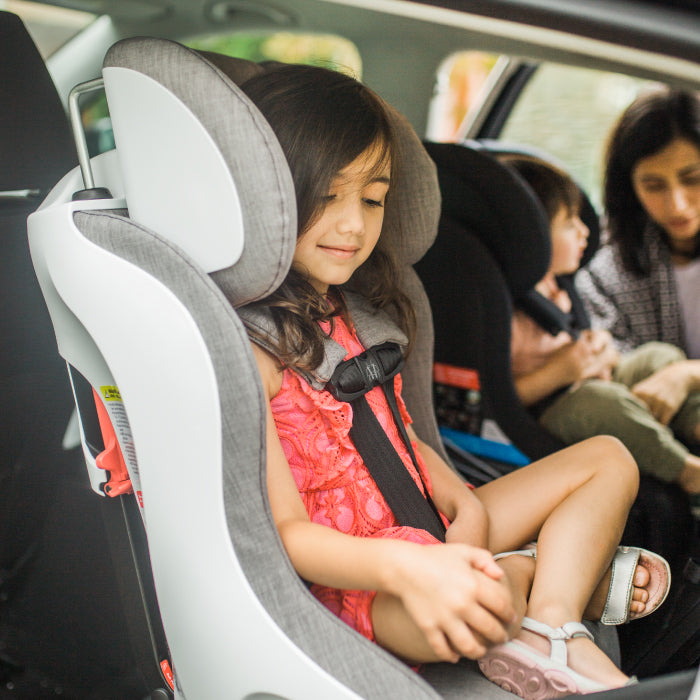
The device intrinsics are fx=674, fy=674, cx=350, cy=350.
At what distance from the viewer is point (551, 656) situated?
83cm

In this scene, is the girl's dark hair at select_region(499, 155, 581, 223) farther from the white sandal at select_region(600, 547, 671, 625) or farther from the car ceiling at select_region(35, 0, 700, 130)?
the white sandal at select_region(600, 547, 671, 625)

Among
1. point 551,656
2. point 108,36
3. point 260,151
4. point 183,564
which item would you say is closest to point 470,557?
point 551,656

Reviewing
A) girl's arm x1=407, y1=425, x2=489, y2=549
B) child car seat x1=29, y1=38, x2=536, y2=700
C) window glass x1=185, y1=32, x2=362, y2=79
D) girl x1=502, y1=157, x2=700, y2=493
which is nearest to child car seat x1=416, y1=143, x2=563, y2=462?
girl x1=502, y1=157, x2=700, y2=493

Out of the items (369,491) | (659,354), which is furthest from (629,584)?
(659,354)

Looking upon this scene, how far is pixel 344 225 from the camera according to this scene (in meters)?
0.94

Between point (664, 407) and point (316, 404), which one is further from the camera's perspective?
point (664, 407)

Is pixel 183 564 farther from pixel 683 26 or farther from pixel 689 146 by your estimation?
pixel 689 146

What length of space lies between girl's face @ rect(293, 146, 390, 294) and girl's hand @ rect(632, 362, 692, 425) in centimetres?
100

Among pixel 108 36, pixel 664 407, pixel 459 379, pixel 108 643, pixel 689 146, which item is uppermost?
pixel 108 36

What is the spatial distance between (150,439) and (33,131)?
27.6 inches

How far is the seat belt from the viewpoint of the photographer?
969 mm

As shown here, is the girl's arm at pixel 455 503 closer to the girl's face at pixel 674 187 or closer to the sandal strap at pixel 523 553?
the sandal strap at pixel 523 553

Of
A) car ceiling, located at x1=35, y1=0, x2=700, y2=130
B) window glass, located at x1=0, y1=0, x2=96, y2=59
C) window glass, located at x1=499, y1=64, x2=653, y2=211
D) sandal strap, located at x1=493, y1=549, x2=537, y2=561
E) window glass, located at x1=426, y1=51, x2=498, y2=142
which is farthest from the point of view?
window glass, located at x1=499, y1=64, x2=653, y2=211


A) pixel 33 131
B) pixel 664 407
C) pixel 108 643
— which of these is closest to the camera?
pixel 33 131
